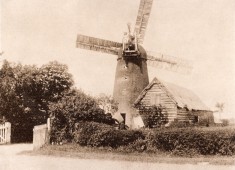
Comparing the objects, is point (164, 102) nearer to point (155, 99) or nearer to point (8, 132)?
point (155, 99)

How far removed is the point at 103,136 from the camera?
18531mm

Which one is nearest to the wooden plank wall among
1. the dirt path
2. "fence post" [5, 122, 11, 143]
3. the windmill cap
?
the windmill cap

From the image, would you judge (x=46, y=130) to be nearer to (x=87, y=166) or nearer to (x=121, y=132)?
(x=121, y=132)

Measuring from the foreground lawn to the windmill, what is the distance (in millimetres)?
10983

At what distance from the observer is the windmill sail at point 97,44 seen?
3030 cm

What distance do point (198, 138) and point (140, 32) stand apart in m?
15.4

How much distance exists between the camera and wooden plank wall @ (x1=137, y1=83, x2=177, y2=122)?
26.1 meters

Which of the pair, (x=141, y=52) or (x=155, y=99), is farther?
(x=141, y=52)

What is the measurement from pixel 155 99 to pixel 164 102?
0.76 meters

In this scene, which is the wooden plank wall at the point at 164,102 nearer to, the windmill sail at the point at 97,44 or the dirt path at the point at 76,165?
the windmill sail at the point at 97,44

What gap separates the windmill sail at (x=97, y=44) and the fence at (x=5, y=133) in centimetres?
1021

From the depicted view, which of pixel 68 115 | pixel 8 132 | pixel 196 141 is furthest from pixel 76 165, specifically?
pixel 8 132

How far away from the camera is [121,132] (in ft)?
60.2

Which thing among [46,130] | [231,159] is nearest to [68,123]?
[46,130]
